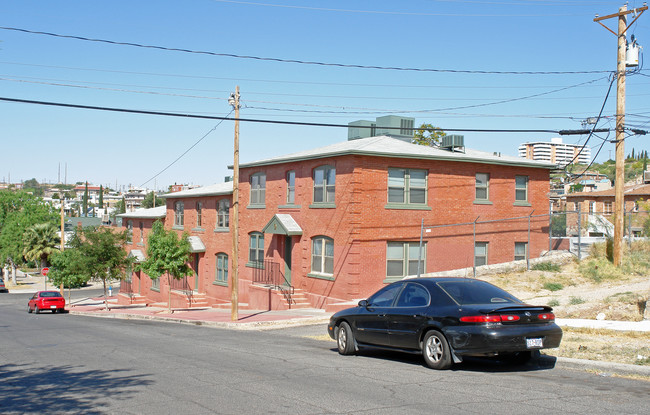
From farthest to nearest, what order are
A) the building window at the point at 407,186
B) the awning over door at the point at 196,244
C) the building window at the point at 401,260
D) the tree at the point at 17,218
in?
1. the tree at the point at 17,218
2. the awning over door at the point at 196,244
3. the building window at the point at 407,186
4. the building window at the point at 401,260

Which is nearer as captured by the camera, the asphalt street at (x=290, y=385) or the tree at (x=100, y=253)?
the asphalt street at (x=290, y=385)

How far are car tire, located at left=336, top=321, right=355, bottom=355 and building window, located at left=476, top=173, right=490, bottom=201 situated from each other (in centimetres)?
1737

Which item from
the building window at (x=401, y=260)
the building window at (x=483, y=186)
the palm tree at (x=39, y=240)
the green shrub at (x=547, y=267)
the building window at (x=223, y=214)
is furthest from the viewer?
the palm tree at (x=39, y=240)

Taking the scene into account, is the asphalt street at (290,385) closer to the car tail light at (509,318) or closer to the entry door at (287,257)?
the car tail light at (509,318)

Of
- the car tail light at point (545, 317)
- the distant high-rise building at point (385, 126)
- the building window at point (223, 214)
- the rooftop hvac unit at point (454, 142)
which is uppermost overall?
the distant high-rise building at point (385, 126)

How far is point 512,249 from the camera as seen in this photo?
1157 inches

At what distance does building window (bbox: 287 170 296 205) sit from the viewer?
29473 mm

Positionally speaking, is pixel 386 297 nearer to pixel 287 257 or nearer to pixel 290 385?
pixel 290 385

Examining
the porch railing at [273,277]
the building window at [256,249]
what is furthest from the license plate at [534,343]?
the building window at [256,249]

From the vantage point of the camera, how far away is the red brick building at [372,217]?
82.7ft

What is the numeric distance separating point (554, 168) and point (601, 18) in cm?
849

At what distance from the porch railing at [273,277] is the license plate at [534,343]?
18.5 m

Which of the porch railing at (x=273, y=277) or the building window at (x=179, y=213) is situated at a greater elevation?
the building window at (x=179, y=213)

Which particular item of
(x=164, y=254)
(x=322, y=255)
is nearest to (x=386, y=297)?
(x=322, y=255)
